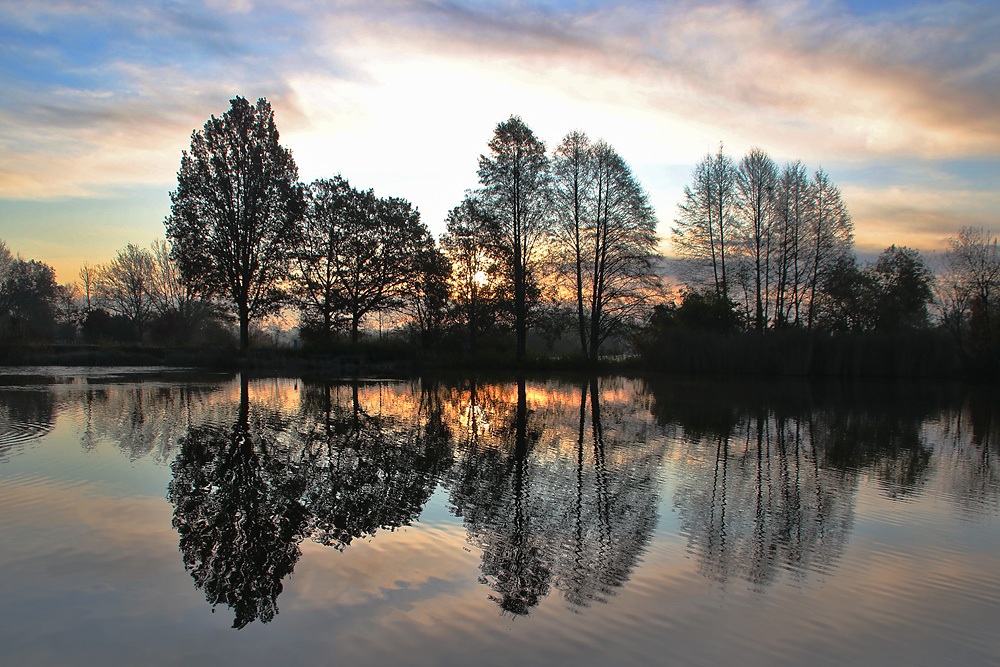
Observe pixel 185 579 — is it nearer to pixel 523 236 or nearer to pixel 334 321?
pixel 523 236

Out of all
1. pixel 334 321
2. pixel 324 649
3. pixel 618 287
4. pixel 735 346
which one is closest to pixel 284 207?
pixel 334 321

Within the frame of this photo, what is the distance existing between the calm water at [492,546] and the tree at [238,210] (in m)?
24.2

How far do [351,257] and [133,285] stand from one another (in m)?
28.4

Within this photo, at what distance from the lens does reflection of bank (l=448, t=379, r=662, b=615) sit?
3.75m

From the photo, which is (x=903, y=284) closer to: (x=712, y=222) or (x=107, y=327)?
(x=712, y=222)

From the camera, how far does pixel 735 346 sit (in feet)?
87.8

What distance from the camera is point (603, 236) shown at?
31.6m

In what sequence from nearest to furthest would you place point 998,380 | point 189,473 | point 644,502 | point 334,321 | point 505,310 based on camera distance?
1. point 644,502
2. point 189,473
3. point 998,380
4. point 505,310
5. point 334,321

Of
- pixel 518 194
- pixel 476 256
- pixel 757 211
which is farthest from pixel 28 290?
pixel 757 211

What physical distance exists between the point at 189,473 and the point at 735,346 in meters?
24.9

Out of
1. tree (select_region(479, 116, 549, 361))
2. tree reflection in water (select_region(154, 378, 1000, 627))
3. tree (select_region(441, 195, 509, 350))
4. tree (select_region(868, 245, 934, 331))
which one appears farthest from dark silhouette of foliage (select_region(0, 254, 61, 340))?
tree (select_region(868, 245, 934, 331))

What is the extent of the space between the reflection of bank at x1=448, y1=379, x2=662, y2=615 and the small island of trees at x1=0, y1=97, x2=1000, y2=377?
21.2 metres

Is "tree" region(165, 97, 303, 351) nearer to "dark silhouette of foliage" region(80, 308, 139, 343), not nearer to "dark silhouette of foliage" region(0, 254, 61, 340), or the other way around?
"dark silhouette of foliage" region(80, 308, 139, 343)

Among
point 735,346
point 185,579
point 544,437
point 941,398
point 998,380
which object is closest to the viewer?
point 185,579
